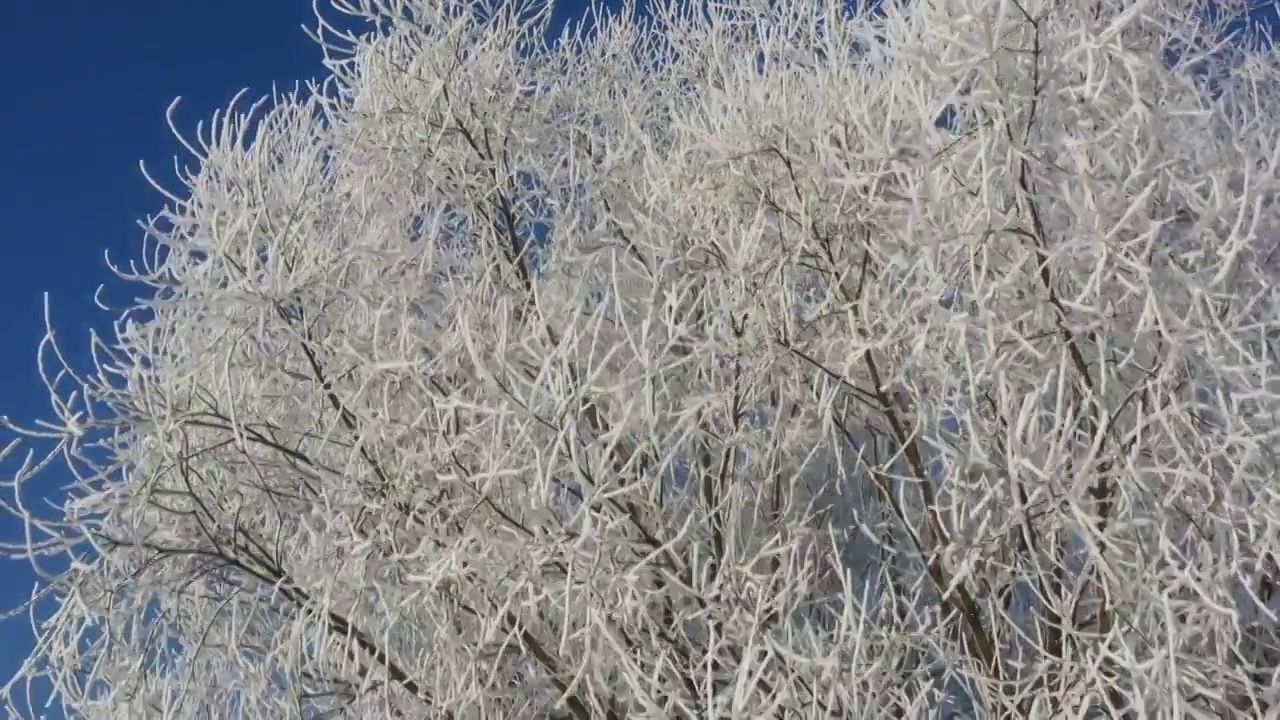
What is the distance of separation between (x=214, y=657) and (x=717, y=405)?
337 centimetres

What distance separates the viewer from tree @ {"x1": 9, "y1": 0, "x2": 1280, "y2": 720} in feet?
15.2

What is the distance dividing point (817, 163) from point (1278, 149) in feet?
6.62

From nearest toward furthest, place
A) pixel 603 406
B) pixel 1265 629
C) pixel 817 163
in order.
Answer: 1. pixel 1265 629
2. pixel 817 163
3. pixel 603 406

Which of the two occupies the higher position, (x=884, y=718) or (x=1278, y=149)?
(x=1278, y=149)

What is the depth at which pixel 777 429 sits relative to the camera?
571 cm

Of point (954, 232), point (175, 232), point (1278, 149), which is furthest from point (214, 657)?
point (1278, 149)

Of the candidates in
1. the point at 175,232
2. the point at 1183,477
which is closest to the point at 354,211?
the point at 175,232

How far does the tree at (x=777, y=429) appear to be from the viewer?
4629 mm

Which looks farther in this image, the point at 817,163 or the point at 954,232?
the point at 817,163

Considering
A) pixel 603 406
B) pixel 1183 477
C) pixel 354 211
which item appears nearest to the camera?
pixel 1183 477

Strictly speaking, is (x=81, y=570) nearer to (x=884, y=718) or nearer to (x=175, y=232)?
(x=175, y=232)

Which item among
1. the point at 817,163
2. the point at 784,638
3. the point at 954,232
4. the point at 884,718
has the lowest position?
the point at 884,718

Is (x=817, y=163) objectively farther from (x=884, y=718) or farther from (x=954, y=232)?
(x=884, y=718)

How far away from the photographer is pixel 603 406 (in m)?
6.55
